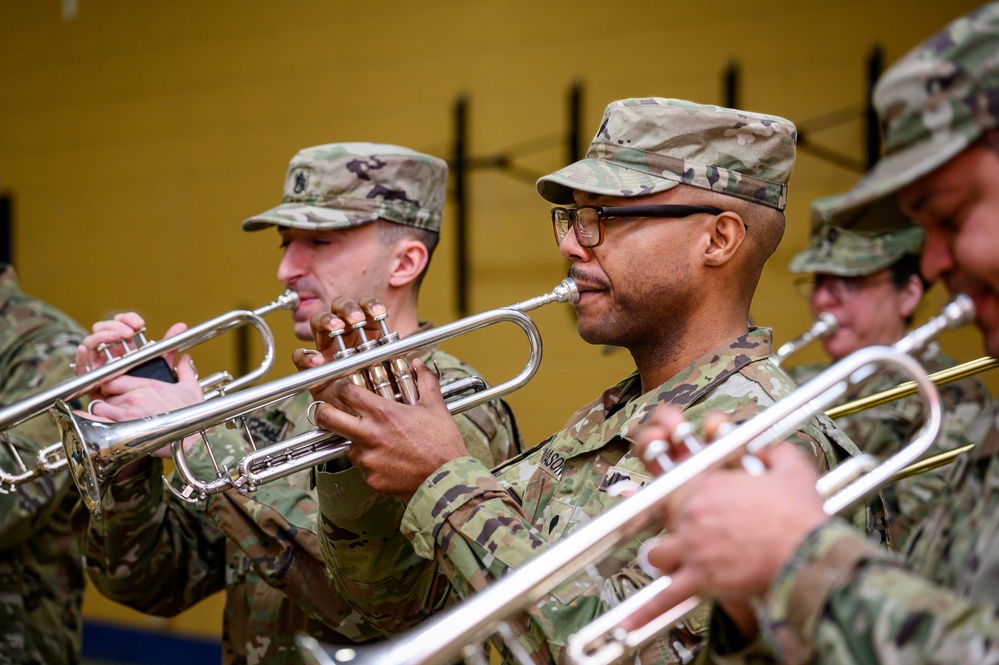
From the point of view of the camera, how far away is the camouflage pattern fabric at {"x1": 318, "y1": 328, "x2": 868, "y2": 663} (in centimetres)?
166

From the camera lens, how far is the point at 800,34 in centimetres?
429

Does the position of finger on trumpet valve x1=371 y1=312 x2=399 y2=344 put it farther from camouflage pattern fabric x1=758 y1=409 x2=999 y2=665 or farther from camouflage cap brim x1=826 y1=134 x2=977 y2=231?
camouflage pattern fabric x1=758 y1=409 x2=999 y2=665

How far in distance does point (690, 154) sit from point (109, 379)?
1.42m

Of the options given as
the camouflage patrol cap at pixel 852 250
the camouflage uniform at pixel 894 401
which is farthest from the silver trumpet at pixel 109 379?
the camouflage patrol cap at pixel 852 250

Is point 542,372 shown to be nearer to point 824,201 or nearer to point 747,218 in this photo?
point 824,201

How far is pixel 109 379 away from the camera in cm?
257

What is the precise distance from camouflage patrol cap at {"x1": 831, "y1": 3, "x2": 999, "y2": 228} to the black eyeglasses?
693 mm

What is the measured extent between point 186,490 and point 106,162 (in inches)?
176

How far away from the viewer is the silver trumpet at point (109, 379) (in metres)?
2.42

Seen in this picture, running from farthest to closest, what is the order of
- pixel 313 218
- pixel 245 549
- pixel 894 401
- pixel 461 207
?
1. pixel 461 207
2. pixel 894 401
3. pixel 313 218
4. pixel 245 549

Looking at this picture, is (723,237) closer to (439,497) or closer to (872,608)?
(439,497)

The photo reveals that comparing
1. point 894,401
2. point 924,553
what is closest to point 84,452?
point 924,553

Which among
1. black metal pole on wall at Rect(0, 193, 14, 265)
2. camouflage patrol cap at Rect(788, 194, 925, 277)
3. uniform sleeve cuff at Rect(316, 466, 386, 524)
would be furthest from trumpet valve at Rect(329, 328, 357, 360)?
black metal pole on wall at Rect(0, 193, 14, 265)

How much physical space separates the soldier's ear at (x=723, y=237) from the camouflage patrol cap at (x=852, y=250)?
1.91m
